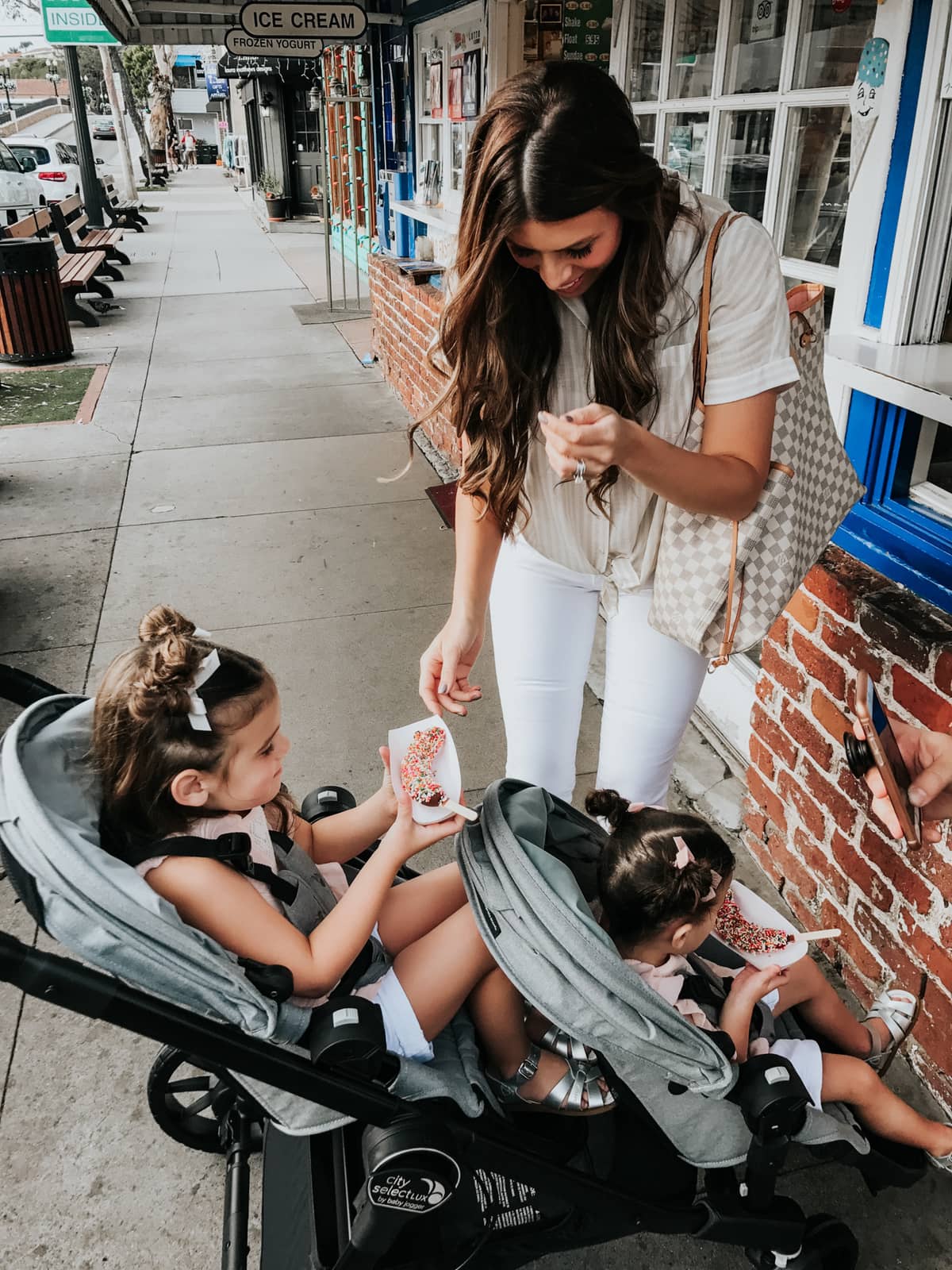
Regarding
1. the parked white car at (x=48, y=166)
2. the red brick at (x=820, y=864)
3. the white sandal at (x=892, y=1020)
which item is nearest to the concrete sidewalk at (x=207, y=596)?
the white sandal at (x=892, y=1020)

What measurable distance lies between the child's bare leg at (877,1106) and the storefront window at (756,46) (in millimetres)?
2522

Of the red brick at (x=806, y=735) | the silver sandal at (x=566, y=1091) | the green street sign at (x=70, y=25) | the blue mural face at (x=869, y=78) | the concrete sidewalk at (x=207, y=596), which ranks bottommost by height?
the concrete sidewalk at (x=207, y=596)

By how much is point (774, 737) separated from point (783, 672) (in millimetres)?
208

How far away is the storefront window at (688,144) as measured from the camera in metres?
3.29

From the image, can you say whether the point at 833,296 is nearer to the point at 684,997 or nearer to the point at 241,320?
the point at 684,997

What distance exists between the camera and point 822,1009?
195 cm

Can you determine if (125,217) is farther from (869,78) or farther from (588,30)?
(869,78)

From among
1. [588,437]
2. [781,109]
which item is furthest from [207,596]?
[588,437]

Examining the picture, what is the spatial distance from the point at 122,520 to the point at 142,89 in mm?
58939

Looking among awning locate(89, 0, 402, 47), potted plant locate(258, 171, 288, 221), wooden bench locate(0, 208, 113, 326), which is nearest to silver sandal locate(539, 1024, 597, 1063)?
awning locate(89, 0, 402, 47)

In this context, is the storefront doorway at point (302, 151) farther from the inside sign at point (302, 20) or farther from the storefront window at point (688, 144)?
the storefront window at point (688, 144)

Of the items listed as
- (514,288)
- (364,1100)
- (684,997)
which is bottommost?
(684,997)

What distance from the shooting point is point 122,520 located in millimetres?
5438

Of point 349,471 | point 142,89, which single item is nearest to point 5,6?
point 142,89
